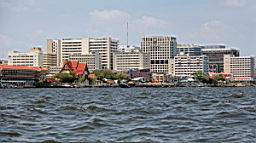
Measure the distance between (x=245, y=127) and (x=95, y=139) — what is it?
281 inches

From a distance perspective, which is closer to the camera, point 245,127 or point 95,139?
point 95,139

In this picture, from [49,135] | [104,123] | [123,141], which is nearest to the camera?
[123,141]

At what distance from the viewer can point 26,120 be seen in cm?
2733

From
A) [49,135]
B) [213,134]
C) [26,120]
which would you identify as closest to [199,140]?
[213,134]

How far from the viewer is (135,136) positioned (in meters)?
19.9

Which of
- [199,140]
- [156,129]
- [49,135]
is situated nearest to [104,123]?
[156,129]

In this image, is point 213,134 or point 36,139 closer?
point 36,139

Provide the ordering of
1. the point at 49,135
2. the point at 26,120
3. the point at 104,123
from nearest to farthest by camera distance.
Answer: the point at 49,135 < the point at 104,123 < the point at 26,120

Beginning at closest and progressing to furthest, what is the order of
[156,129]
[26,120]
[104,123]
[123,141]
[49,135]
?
[123,141] → [49,135] → [156,129] → [104,123] → [26,120]

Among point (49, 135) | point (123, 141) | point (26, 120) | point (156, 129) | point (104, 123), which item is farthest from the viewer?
point (26, 120)

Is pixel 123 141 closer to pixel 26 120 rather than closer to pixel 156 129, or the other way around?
pixel 156 129

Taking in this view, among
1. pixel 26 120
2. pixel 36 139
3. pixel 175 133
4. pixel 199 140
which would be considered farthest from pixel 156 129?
pixel 26 120

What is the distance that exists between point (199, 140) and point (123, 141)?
8.38ft

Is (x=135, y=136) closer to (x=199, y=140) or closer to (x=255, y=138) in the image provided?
(x=199, y=140)
